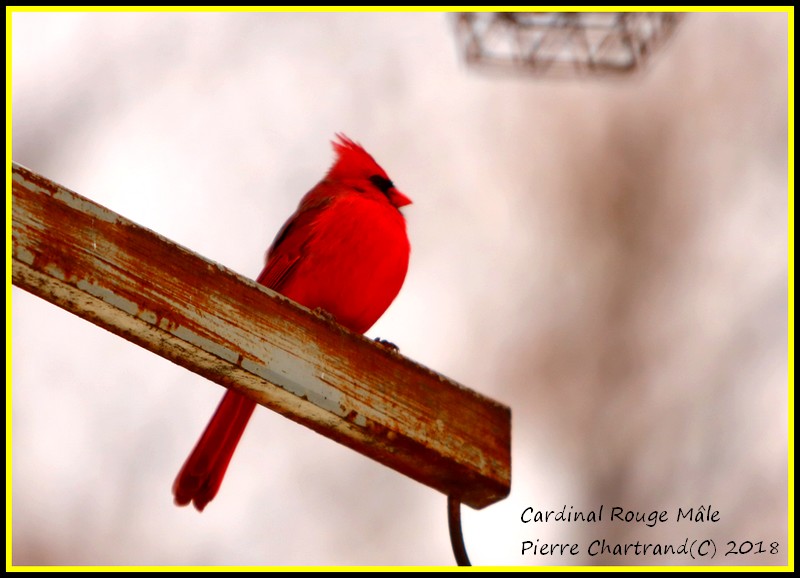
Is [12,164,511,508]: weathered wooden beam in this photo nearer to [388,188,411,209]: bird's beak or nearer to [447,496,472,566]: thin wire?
[447,496,472,566]: thin wire

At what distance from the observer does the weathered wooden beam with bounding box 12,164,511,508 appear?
1.56 m

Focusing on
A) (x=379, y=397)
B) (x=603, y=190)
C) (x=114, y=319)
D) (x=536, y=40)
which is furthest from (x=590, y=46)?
(x=114, y=319)

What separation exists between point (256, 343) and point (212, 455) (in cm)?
66

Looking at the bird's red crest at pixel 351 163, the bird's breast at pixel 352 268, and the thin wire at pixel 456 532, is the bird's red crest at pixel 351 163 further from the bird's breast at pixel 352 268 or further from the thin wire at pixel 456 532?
the thin wire at pixel 456 532

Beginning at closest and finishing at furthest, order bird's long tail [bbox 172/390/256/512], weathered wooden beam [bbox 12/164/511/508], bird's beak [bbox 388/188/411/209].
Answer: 1. weathered wooden beam [bbox 12/164/511/508]
2. bird's long tail [bbox 172/390/256/512]
3. bird's beak [bbox 388/188/411/209]

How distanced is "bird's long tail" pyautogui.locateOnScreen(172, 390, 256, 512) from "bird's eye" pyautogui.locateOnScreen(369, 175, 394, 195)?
3.12 ft

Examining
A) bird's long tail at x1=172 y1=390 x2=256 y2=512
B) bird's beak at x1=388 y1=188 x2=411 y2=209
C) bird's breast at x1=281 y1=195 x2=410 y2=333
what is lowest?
bird's long tail at x1=172 y1=390 x2=256 y2=512

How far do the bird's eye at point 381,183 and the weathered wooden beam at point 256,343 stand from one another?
1.26m

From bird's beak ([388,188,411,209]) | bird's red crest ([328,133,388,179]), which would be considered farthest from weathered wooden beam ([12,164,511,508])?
bird's red crest ([328,133,388,179])

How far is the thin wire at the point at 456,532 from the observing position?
187cm

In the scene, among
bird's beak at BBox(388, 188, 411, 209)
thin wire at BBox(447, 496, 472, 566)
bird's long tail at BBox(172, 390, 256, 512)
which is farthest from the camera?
bird's beak at BBox(388, 188, 411, 209)

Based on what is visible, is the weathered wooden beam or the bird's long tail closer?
the weathered wooden beam

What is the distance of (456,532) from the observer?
6.26ft

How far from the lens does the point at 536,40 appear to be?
3.65m
